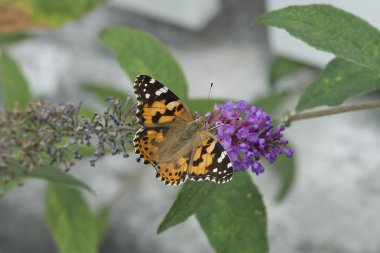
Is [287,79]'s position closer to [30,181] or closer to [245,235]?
[30,181]

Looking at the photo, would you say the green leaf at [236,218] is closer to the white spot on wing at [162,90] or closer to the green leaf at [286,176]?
the white spot on wing at [162,90]

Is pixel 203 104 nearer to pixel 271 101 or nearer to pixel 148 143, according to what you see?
pixel 148 143

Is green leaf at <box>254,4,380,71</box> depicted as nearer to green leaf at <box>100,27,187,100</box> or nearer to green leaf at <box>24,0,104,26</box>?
green leaf at <box>100,27,187,100</box>

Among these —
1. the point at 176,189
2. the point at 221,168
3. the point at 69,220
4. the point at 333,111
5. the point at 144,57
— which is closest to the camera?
the point at 221,168

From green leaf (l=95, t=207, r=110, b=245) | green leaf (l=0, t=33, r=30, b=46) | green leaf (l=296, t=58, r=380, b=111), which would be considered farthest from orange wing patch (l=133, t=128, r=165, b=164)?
green leaf (l=0, t=33, r=30, b=46)

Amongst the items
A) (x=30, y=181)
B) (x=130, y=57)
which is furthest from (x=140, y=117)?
(x=30, y=181)

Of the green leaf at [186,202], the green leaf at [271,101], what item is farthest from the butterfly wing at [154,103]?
the green leaf at [271,101]

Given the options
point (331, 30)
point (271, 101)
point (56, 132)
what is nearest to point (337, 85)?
point (331, 30)
